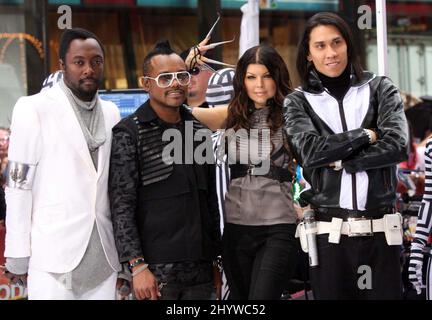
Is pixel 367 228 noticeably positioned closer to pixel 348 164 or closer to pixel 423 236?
pixel 348 164

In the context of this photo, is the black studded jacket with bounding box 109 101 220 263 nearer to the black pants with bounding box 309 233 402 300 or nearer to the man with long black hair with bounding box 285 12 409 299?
the man with long black hair with bounding box 285 12 409 299

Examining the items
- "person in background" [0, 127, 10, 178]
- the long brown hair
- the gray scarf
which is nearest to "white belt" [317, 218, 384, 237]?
the long brown hair

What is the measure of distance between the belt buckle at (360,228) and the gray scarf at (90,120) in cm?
133

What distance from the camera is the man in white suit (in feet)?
13.9

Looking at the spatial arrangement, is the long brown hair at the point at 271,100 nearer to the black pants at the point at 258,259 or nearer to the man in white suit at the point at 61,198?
the black pants at the point at 258,259

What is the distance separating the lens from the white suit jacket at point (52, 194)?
13.9 feet

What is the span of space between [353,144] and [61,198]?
1.45 metres

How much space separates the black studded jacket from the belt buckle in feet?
2.61

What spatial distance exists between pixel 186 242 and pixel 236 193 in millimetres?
482
